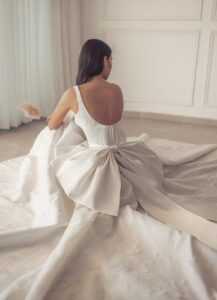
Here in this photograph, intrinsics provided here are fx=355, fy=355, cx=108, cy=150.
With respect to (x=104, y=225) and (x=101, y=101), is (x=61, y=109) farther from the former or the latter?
(x=104, y=225)

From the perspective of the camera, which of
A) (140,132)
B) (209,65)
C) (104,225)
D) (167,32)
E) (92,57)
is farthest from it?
(167,32)

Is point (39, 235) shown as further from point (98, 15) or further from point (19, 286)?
point (98, 15)

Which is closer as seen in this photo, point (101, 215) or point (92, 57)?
point (101, 215)

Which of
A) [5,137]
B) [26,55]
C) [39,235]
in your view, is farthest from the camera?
[26,55]

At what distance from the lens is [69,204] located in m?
1.89

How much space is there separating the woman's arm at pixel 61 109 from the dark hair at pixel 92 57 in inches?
5.7

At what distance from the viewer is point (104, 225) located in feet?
5.60

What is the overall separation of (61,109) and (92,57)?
36 cm

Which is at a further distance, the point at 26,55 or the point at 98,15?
the point at 98,15

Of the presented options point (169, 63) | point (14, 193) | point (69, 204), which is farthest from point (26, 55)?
point (69, 204)

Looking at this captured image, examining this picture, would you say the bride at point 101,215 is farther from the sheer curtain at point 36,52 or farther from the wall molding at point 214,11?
the wall molding at point 214,11

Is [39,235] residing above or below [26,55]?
below

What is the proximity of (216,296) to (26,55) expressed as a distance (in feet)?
12.3

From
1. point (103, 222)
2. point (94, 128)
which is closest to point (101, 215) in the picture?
point (103, 222)
